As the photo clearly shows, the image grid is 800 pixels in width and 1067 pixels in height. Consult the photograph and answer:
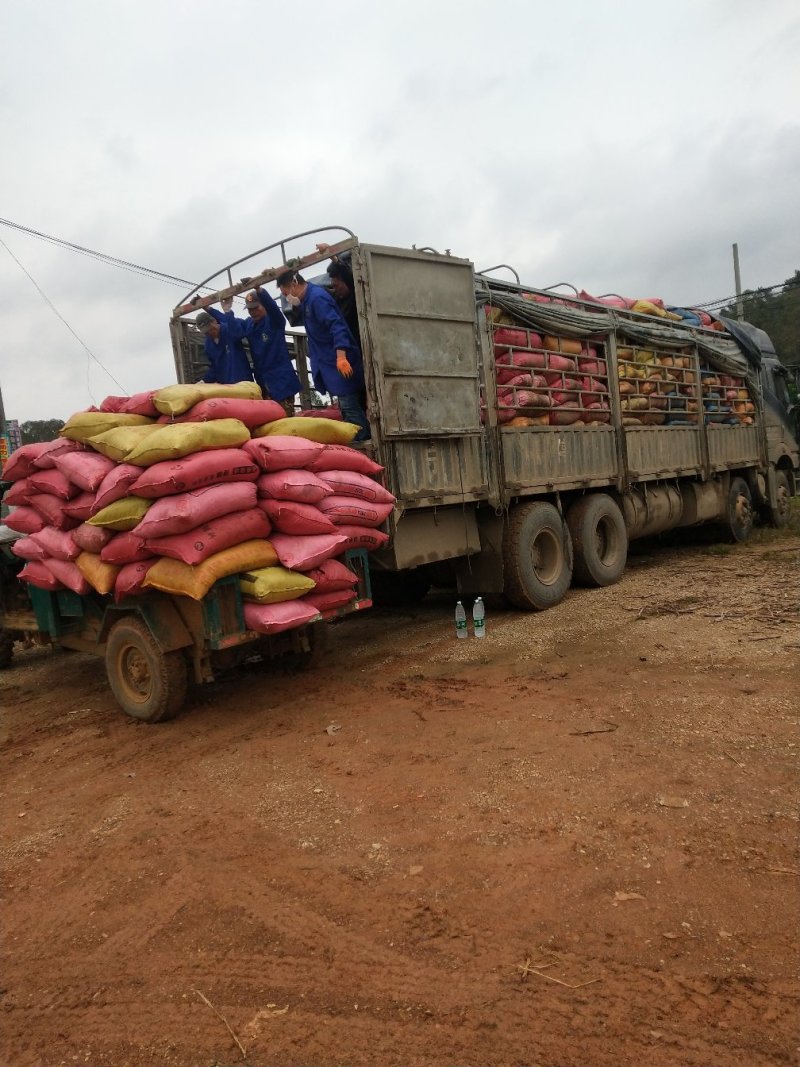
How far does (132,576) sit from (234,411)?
122 centimetres

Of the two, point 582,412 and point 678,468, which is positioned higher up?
point 582,412

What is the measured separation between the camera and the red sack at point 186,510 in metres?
Result: 4.29

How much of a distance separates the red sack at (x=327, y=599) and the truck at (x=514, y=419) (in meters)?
1.07

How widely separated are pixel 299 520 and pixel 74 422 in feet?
5.48

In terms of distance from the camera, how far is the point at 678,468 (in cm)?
1005

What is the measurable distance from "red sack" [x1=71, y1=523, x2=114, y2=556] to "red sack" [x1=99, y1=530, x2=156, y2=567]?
0.03 meters

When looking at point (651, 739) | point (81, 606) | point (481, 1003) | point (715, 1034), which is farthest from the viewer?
point (81, 606)

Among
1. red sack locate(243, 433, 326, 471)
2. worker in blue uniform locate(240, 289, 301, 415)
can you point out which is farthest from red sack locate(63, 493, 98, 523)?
worker in blue uniform locate(240, 289, 301, 415)

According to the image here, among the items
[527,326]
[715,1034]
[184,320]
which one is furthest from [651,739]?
[184,320]

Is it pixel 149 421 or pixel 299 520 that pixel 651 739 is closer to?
pixel 299 520

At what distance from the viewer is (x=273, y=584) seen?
4523 millimetres

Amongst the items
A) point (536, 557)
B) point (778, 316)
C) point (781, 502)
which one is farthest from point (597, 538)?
point (778, 316)

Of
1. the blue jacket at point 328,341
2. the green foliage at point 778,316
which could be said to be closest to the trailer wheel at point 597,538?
the blue jacket at point 328,341

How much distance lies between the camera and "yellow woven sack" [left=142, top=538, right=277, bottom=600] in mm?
4320
